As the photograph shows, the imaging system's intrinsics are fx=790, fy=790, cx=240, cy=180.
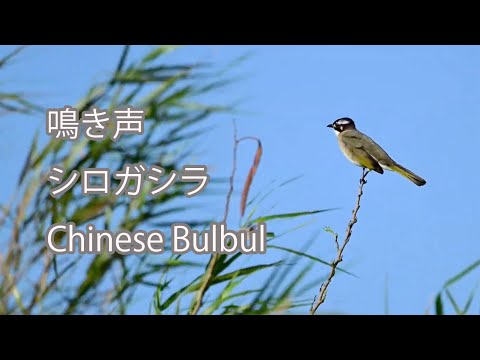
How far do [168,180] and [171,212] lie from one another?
0.08 m

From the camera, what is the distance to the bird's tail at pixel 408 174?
2809 millimetres

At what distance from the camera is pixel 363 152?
9.65 ft

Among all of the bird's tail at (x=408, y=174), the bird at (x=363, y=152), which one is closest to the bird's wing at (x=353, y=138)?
the bird at (x=363, y=152)

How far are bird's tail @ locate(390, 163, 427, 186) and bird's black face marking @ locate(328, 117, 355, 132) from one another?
245 millimetres

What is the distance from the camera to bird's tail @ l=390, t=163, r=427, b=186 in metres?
2.81

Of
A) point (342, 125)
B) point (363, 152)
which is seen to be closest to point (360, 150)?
point (363, 152)

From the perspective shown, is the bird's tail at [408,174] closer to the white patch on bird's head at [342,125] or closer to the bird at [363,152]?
the bird at [363,152]

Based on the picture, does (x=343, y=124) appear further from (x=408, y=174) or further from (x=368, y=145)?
(x=408, y=174)

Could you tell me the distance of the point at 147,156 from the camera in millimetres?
1995

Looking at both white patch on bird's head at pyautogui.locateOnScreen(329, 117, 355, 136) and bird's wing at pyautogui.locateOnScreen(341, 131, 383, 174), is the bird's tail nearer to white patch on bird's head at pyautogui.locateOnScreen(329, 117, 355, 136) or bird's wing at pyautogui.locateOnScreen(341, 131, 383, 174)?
bird's wing at pyautogui.locateOnScreen(341, 131, 383, 174)

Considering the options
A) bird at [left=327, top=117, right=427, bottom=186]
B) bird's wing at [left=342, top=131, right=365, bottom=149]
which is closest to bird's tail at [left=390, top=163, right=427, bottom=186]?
bird at [left=327, top=117, right=427, bottom=186]

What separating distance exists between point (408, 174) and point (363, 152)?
192 mm

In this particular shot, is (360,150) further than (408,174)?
Yes

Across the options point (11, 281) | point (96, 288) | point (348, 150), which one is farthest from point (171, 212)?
point (348, 150)
